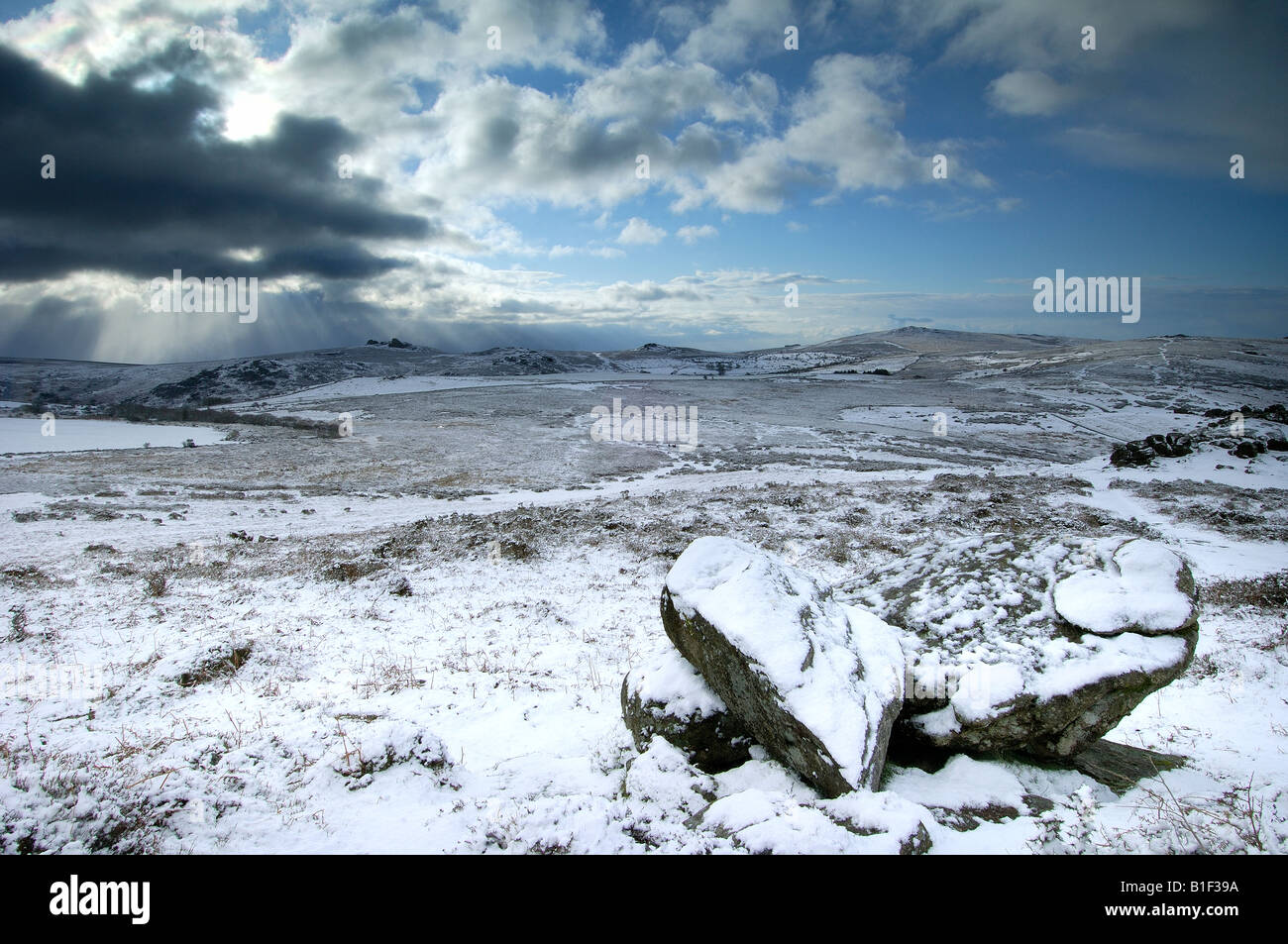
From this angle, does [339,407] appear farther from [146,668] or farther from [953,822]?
[953,822]

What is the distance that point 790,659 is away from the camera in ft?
18.4

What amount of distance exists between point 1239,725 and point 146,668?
16.0 metres

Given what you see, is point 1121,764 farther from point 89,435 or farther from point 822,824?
point 89,435

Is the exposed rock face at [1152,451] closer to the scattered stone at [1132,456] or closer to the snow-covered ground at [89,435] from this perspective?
the scattered stone at [1132,456]

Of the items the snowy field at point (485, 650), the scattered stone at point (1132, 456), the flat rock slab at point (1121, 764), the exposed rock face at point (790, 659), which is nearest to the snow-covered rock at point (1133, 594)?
the snowy field at point (485, 650)

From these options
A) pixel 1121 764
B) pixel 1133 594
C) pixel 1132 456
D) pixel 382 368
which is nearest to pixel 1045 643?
pixel 1133 594

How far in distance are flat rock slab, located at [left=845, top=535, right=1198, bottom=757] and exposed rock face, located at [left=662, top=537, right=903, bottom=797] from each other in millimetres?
677

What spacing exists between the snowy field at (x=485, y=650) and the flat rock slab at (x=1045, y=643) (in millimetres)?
466

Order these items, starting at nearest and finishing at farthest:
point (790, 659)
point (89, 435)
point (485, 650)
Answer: point (790, 659) → point (485, 650) → point (89, 435)

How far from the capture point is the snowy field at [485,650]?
462 cm

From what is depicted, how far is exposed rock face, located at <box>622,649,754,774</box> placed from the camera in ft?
19.9

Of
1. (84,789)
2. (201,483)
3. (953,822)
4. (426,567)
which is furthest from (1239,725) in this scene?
(201,483)

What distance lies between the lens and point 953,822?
485cm

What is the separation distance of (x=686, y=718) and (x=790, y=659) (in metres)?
1.49
